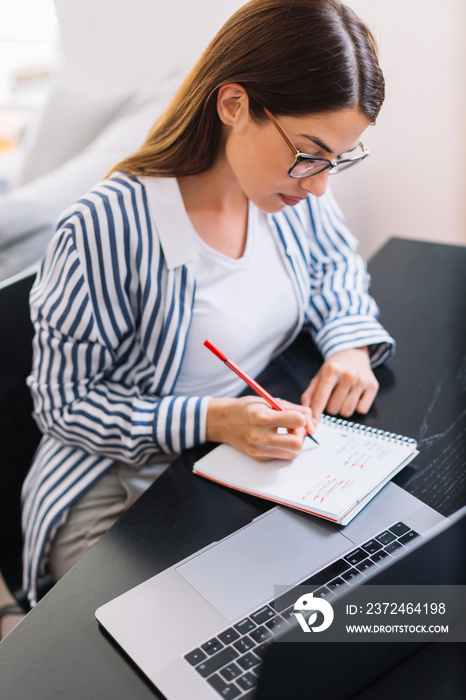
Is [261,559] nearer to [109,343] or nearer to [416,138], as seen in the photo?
[109,343]

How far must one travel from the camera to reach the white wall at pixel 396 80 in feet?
5.20

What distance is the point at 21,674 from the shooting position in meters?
0.63

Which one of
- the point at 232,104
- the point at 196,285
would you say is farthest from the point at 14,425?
the point at 232,104

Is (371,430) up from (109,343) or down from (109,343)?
down

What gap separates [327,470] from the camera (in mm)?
840

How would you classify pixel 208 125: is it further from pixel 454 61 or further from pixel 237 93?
pixel 454 61

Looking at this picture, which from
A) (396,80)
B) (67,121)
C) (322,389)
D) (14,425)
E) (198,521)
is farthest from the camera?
(67,121)

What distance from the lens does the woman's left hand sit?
38.2 inches

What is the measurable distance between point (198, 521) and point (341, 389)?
1.03ft

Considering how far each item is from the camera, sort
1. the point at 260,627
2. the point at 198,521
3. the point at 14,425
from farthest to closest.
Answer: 1. the point at 14,425
2. the point at 198,521
3. the point at 260,627

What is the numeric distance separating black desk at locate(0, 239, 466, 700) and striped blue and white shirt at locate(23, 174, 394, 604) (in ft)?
0.30

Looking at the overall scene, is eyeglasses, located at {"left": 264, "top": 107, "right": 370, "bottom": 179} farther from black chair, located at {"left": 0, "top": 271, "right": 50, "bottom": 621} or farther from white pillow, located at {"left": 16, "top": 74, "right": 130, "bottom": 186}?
white pillow, located at {"left": 16, "top": 74, "right": 130, "bottom": 186}

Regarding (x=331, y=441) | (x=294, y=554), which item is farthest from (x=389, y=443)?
(x=294, y=554)

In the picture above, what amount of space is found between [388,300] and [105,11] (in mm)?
1494
